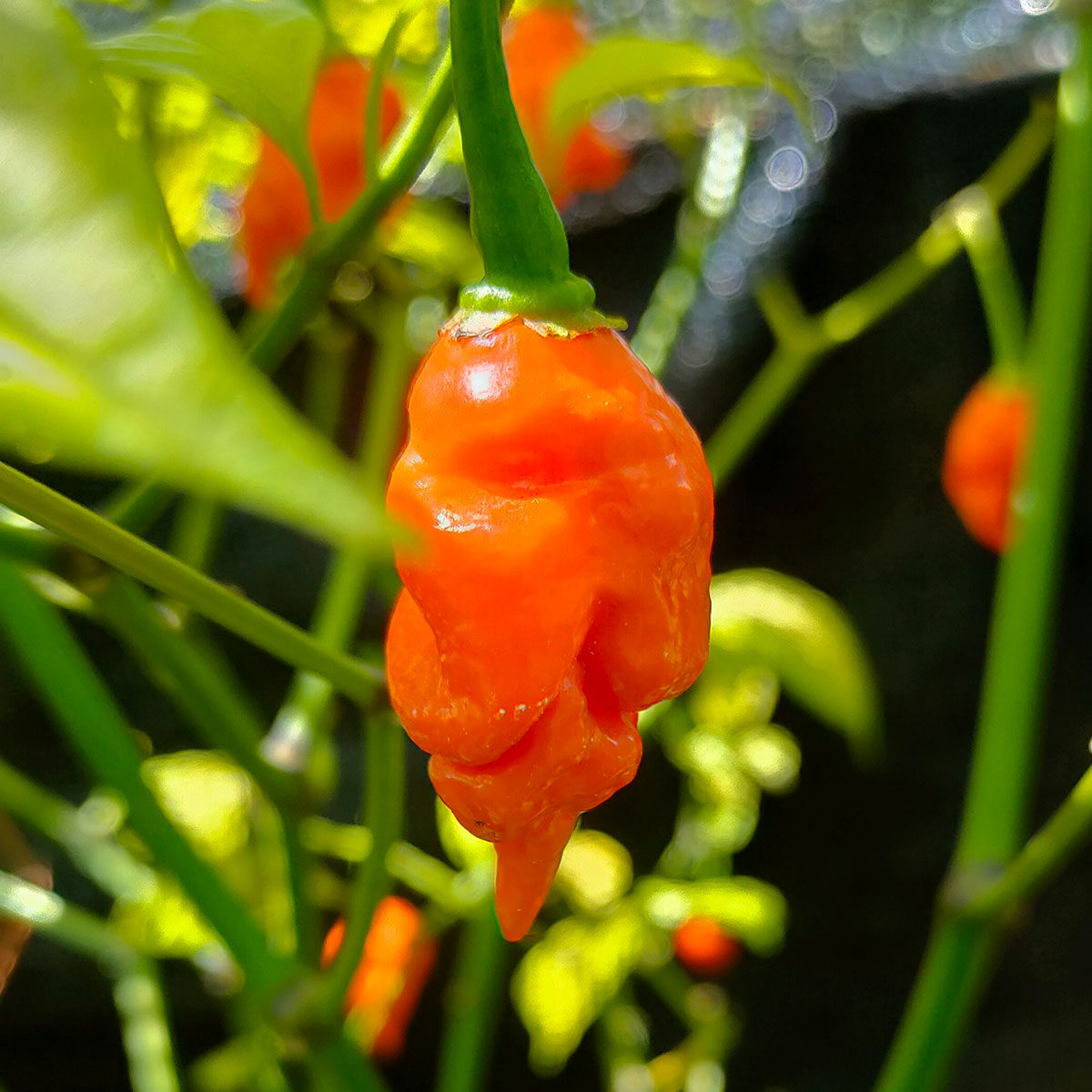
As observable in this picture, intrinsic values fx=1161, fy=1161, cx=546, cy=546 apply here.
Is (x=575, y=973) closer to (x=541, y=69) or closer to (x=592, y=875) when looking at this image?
(x=592, y=875)

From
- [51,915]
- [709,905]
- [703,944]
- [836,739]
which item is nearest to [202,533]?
[51,915]

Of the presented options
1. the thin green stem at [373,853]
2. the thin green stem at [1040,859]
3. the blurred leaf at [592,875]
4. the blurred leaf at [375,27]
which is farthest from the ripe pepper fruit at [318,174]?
the blurred leaf at [592,875]

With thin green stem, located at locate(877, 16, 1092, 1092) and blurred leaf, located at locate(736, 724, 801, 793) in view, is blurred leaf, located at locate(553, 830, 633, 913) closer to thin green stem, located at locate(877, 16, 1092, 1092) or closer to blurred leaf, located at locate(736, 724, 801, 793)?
blurred leaf, located at locate(736, 724, 801, 793)

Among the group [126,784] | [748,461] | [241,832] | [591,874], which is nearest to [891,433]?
[748,461]

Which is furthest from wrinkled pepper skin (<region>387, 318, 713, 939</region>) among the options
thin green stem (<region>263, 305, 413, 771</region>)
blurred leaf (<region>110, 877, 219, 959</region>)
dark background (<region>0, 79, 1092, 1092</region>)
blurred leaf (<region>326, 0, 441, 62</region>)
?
dark background (<region>0, 79, 1092, 1092</region>)

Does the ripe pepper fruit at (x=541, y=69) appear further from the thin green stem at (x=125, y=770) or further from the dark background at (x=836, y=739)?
the dark background at (x=836, y=739)

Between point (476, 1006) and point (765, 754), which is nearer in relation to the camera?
point (476, 1006)

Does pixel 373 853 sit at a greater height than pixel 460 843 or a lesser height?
greater

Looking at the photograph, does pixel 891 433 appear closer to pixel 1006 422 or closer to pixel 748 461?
pixel 748 461
